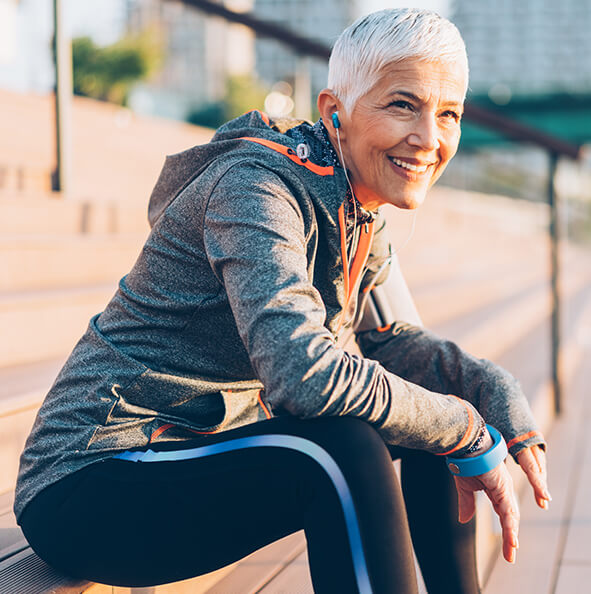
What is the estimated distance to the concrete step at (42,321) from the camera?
2160 millimetres

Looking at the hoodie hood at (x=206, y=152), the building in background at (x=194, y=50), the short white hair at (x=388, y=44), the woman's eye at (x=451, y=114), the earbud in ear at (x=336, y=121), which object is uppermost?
the building in background at (x=194, y=50)

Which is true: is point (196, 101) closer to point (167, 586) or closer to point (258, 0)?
point (167, 586)

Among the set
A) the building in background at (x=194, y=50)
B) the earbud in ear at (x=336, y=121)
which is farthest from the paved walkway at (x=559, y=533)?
the building in background at (x=194, y=50)

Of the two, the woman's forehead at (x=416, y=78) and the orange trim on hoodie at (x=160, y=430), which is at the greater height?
the woman's forehead at (x=416, y=78)

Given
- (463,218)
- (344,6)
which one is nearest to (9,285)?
(463,218)

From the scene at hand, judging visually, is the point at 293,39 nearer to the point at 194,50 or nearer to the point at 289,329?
the point at 289,329

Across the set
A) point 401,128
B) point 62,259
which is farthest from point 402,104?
point 62,259

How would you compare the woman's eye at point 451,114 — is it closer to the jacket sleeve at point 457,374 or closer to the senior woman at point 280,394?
the senior woman at point 280,394

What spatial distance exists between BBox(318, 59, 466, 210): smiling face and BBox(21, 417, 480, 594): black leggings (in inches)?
16.5

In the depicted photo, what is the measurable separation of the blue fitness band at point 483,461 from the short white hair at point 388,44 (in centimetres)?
57

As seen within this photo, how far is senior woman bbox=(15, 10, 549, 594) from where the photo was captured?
901mm

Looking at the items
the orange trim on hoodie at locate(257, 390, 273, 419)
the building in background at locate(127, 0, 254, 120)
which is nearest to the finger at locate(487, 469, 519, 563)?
the orange trim on hoodie at locate(257, 390, 273, 419)

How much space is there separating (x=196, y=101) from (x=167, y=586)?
30.6 m

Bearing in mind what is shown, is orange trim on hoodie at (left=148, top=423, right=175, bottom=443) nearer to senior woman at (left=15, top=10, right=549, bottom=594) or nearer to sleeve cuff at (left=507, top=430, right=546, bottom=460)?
senior woman at (left=15, top=10, right=549, bottom=594)
